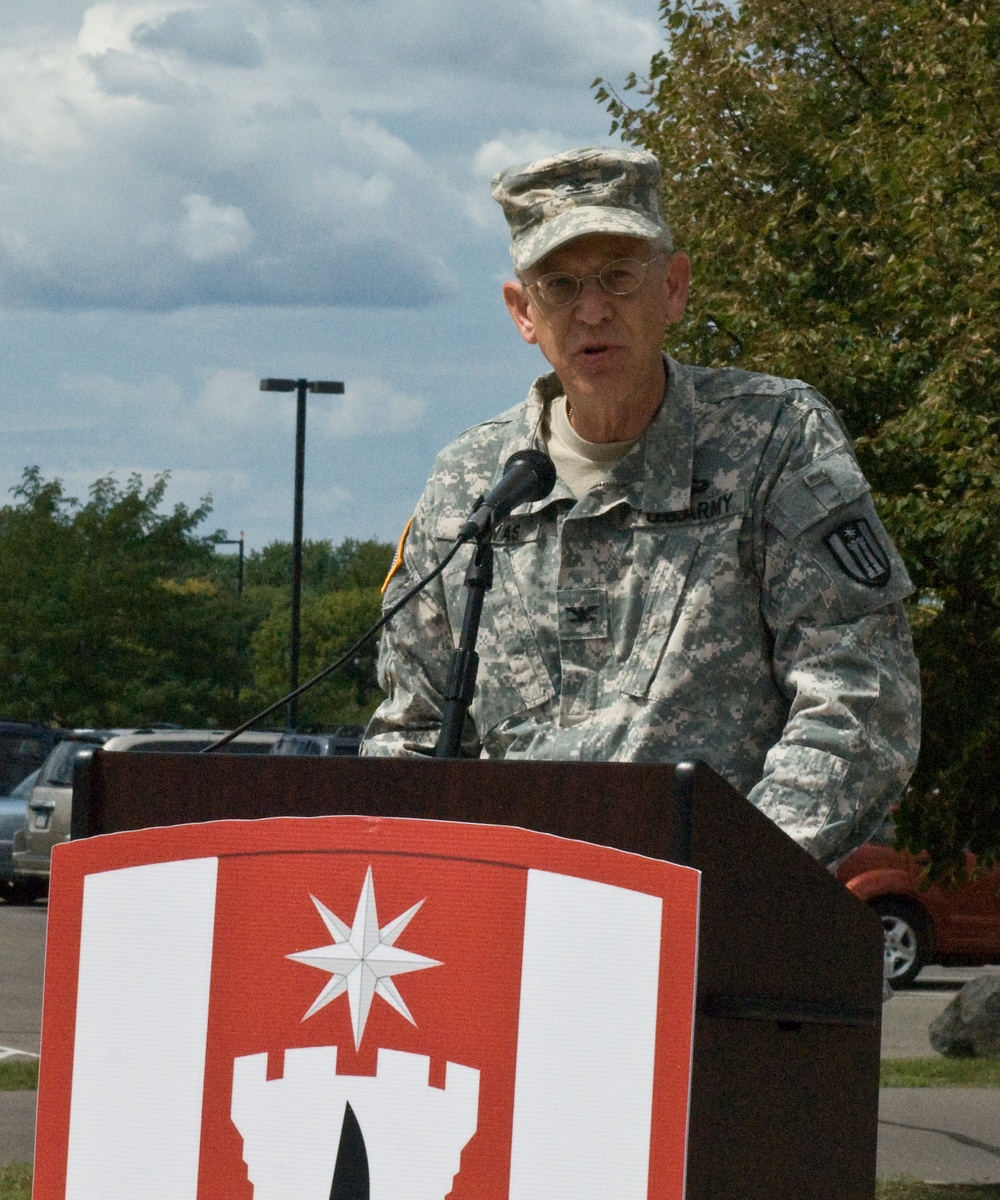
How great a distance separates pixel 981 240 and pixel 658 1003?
6680 millimetres

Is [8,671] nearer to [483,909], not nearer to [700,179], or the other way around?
[700,179]

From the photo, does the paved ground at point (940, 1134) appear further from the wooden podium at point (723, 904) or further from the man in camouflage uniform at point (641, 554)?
the wooden podium at point (723, 904)

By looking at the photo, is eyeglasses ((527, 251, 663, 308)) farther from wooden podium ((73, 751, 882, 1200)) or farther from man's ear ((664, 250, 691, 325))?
wooden podium ((73, 751, 882, 1200))

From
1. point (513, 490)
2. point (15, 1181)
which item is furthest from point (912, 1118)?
point (513, 490)

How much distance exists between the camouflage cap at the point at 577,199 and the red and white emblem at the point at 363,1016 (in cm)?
127

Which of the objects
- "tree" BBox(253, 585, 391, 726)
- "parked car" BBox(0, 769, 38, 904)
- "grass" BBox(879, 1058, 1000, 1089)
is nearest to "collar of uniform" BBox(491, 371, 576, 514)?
"grass" BBox(879, 1058, 1000, 1089)

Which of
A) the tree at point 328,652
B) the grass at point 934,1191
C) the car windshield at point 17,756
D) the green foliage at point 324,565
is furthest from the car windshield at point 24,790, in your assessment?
the green foliage at point 324,565

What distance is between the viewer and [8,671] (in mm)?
37375

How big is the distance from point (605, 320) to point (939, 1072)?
8.15m

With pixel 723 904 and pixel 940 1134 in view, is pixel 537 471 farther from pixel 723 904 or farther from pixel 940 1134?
pixel 940 1134

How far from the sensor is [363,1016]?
2.22m

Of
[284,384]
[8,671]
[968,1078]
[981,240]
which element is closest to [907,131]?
[981,240]

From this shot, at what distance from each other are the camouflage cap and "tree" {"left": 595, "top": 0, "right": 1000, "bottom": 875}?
4960 millimetres

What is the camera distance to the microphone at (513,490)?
2842 mm
